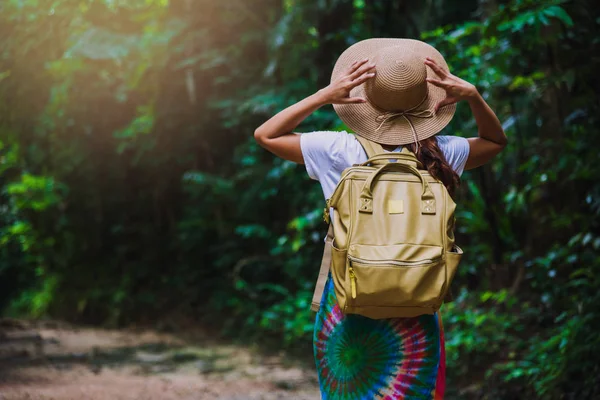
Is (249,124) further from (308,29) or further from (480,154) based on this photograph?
(480,154)

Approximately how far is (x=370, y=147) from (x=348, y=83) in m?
0.24

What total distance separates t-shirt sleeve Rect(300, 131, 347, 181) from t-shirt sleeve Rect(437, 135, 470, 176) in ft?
1.28

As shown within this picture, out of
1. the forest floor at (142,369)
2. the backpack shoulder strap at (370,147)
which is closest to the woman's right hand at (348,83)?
the backpack shoulder strap at (370,147)

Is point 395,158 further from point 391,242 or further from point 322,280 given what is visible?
point 322,280

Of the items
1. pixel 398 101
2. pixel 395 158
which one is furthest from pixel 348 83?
pixel 395 158

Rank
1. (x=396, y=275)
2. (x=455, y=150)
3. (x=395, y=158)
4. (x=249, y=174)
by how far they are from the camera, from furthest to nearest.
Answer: (x=249, y=174) < (x=455, y=150) < (x=395, y=158) < (x=396, y=275)

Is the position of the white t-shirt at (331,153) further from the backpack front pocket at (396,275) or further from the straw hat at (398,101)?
the backpack front pocket at (396,275)

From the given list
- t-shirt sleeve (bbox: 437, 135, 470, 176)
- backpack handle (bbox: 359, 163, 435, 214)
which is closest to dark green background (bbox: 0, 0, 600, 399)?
t-shirt sleeve (bbox: 437, 135, 470, 176)

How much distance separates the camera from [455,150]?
2736 mm

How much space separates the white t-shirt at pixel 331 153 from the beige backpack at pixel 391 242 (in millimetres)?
143

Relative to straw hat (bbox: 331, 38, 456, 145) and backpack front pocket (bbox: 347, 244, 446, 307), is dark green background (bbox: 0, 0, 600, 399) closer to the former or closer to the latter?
straw hat (bbox: 331, 38, 456, 145)

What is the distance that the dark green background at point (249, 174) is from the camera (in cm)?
555

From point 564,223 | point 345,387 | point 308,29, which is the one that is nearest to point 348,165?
point 345,387

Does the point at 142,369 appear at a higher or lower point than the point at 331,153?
lower
